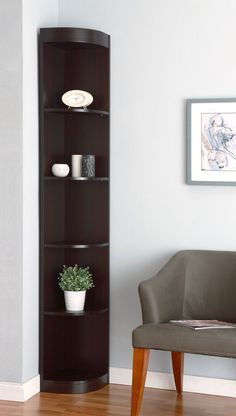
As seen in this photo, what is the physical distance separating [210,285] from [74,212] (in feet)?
3.21

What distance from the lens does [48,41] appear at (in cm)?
449

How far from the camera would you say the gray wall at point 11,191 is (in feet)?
14.2

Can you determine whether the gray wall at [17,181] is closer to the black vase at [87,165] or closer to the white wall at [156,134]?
the black vase at [87,165]

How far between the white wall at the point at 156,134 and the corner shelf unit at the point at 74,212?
0.24 feet

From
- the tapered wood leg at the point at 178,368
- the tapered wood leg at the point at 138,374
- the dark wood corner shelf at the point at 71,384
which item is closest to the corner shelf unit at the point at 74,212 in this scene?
the dark wood corner shelf at the point at 71,384

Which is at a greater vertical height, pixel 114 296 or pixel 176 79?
pixel 176 79

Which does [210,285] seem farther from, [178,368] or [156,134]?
[156,134]

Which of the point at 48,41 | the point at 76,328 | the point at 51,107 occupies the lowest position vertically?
the point at 76,328

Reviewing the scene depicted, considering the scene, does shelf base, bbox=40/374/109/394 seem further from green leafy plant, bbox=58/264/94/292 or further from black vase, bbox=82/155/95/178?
black vase, bbox=82/155/95/178

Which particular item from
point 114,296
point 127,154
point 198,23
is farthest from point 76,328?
point 198,23

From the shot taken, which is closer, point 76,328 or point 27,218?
point 27,218

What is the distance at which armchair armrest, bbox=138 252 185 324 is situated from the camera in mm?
4148

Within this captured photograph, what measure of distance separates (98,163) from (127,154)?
0.19m

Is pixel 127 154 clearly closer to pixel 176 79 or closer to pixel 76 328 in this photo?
pixel 176 79
